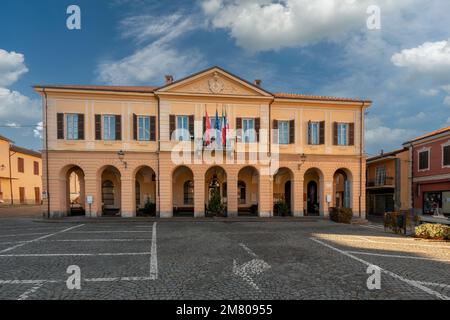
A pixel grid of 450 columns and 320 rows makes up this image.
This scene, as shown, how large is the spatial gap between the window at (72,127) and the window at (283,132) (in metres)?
14.5

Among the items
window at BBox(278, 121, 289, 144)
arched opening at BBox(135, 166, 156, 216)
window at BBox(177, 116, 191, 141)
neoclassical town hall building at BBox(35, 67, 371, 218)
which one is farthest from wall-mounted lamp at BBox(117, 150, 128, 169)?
window at BBox(278, 121, 289, 144)

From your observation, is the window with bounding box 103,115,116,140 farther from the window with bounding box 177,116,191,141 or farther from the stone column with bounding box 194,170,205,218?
the stone column with bounding box 194,170,205,218

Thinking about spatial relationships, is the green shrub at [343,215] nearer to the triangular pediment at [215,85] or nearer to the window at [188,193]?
the triangular pediment at [215,85]

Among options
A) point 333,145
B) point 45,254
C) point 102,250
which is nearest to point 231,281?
point 102,250

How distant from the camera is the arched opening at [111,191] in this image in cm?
2145

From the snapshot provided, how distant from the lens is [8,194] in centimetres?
3119

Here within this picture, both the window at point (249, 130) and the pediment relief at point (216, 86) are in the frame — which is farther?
the window at point (249, 130)

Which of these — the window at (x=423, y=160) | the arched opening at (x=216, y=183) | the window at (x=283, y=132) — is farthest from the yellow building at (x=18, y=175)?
the window at (x=423, y=160)

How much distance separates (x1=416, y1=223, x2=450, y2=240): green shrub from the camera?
11398mm

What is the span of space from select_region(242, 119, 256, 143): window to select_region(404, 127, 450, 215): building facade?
14.9m

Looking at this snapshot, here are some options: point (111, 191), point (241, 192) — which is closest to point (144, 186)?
point (111, 191)

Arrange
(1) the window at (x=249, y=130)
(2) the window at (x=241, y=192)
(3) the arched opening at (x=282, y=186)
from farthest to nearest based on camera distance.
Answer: (2) the window at (x=241, y=192), (3) the arched opening at (x=282, y=186), (1) the window at (x=249, y=130)

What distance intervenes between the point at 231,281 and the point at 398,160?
80.8 feet

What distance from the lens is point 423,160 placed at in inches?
887
